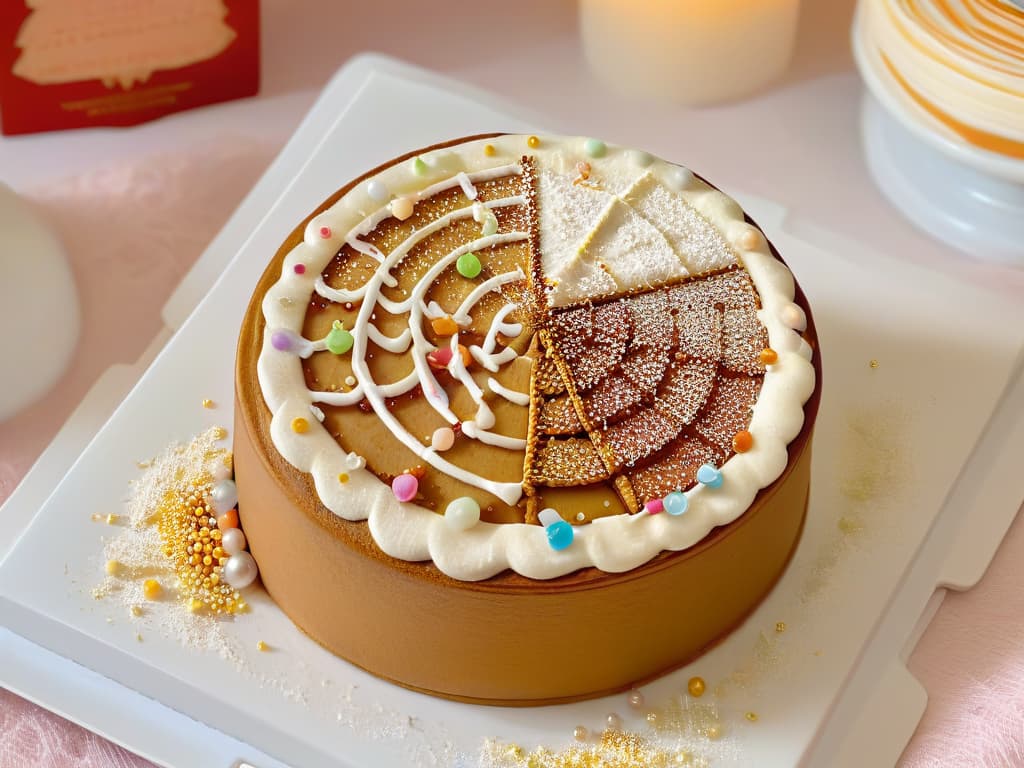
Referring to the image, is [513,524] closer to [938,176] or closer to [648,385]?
[648,385]

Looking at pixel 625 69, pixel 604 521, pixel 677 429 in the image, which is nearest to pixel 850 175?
pixel 625 69

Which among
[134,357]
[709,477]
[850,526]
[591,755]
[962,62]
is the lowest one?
[134,357]

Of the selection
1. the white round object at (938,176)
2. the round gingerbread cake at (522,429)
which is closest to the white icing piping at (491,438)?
the round gingerbread cake at (522,429)

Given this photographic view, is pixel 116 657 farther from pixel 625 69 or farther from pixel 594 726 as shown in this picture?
pixel 625 69

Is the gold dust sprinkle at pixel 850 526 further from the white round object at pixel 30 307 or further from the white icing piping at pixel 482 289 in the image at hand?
the white round object at pixel 30 307

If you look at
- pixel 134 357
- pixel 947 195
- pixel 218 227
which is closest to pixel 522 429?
pixel 134 357

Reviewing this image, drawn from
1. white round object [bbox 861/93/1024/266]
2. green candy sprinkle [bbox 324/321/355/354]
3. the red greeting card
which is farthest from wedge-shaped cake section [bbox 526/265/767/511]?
the red greeting card
